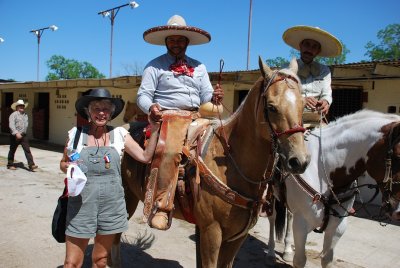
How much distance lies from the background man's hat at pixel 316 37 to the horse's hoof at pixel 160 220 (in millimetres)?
2449

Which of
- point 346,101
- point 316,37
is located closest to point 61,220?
point 316,37

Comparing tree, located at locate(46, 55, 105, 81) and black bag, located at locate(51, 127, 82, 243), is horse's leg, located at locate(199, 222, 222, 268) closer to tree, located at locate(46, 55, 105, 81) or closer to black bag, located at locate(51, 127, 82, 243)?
black bag, located at locate(51, 127, 82, 243)

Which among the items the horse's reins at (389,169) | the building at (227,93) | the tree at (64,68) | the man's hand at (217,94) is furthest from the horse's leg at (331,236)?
the tree at (64,68)

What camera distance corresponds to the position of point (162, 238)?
5246 millimetres

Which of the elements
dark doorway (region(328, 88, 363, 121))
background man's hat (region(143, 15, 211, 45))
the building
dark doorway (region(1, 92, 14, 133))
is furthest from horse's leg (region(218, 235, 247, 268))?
dark doorway (region(1, 92, 14, 133))

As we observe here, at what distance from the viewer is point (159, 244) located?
16.4 feet

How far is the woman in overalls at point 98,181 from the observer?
2.60m

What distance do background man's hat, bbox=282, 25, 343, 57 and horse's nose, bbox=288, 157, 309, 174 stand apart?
213 centimetres

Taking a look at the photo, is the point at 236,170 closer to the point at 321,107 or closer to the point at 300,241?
the point at 300,241

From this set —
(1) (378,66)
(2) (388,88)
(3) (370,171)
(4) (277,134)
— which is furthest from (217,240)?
(2) (388,88)

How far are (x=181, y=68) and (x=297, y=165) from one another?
5.21 ft

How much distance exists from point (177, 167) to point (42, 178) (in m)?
7.83

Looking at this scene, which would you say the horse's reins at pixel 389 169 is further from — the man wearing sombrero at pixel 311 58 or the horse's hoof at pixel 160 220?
the horse's hoof at pixel 160 220

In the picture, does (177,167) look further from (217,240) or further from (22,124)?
(22,124)
